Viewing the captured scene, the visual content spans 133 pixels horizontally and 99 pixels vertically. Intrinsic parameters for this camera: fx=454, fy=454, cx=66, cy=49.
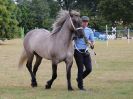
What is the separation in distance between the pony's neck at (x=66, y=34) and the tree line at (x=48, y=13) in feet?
30.8

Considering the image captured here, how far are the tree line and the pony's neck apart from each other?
9378 mm

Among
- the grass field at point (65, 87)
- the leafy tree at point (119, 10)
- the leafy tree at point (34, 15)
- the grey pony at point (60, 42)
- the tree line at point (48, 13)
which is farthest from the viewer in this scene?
the leafy tree at point (34, 15)

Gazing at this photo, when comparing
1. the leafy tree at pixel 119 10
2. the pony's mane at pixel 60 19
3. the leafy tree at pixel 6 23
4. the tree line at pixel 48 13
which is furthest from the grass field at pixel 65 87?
the leafy tree at pixel 6 23

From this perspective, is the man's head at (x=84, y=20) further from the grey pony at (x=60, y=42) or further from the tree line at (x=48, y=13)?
the tree line at (x=48, y=13)

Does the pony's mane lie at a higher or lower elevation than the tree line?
higher

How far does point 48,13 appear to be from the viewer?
85.2 m

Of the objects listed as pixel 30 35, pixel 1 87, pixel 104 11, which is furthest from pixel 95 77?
pixel 104 11

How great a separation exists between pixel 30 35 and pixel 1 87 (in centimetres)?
202

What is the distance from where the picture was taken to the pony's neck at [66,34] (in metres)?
12.4

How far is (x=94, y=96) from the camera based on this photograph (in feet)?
35.8

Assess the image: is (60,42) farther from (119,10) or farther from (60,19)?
(119,10)

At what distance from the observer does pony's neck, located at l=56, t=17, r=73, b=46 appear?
1237 centimetres

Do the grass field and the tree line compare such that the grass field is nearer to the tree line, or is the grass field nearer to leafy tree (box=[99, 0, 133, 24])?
leafy tree (box=[99, 0, 133, 24])

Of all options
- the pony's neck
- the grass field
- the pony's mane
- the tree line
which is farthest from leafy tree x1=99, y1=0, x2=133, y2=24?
the pony's neck
